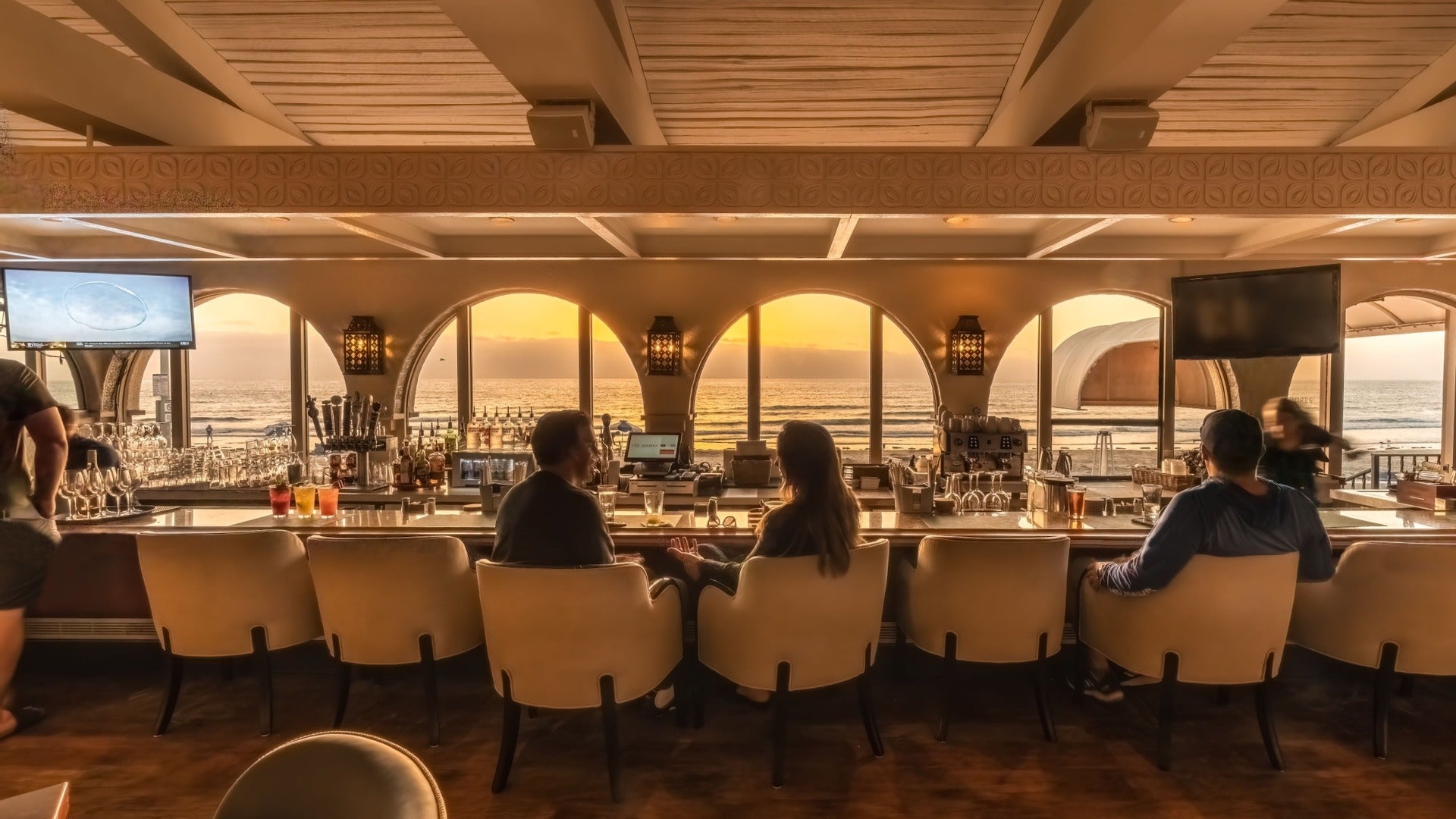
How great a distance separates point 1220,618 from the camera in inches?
103

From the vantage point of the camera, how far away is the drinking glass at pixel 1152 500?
359cm

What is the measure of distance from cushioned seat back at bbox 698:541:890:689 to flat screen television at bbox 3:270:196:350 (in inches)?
221

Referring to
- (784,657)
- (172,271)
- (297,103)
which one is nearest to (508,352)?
(172,271)

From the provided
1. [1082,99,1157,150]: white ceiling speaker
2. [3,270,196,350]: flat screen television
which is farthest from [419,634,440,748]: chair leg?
[3,270,196,350]: flat screen television

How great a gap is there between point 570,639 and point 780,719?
32.1 inches

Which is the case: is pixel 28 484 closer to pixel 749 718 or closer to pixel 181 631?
pixel 181 631

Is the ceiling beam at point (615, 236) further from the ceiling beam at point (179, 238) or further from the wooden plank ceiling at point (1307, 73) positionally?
the wooden plank ceiling at point (1307, 73)

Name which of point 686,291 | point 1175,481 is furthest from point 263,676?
point 686,291

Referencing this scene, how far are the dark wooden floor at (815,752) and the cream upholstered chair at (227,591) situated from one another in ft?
1.37

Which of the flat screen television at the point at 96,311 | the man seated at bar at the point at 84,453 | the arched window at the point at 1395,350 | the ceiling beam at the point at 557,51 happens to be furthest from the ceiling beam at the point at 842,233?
the flat screen television at the point at 96,311

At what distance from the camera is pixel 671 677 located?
3127 millimetres

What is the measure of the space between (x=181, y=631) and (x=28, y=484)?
0.97 metres

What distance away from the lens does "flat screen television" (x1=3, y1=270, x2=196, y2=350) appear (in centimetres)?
554

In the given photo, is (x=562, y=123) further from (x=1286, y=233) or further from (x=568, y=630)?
(x=1286, y=233)
